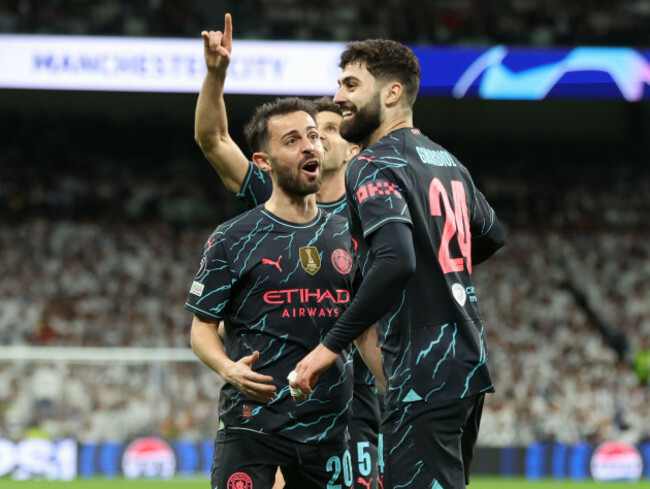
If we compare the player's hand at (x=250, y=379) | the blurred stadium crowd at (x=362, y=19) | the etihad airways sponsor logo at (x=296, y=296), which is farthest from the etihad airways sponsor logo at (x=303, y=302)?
the blurred stadium crowd at (x=362, y=19)

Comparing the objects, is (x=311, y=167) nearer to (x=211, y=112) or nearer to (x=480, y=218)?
(x=211, y=112)

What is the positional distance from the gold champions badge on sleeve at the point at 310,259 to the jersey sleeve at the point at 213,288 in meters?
0.30

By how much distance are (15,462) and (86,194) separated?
24.2 feet

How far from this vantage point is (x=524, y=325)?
56.4ft

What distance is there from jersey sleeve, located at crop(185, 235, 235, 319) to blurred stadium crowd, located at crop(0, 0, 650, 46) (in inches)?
496

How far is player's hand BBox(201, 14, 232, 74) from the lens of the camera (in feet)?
14.4

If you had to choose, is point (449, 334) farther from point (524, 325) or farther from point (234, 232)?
point (524, 325)

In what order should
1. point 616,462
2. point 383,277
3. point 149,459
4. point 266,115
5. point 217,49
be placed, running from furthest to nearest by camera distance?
point 616,462 → point 149,459 → point 266,115 → point 217,49 → point 383,277

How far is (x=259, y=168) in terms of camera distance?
4805 mm

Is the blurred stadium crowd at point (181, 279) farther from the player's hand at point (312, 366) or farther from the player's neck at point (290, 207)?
the player's hand at point (312, 366)

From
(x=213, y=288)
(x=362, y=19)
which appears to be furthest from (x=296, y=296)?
(x=362, y=19)

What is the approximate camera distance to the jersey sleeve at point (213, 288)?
13.8 feet

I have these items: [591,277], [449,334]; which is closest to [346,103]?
[449,334]

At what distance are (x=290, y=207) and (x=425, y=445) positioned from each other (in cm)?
131
